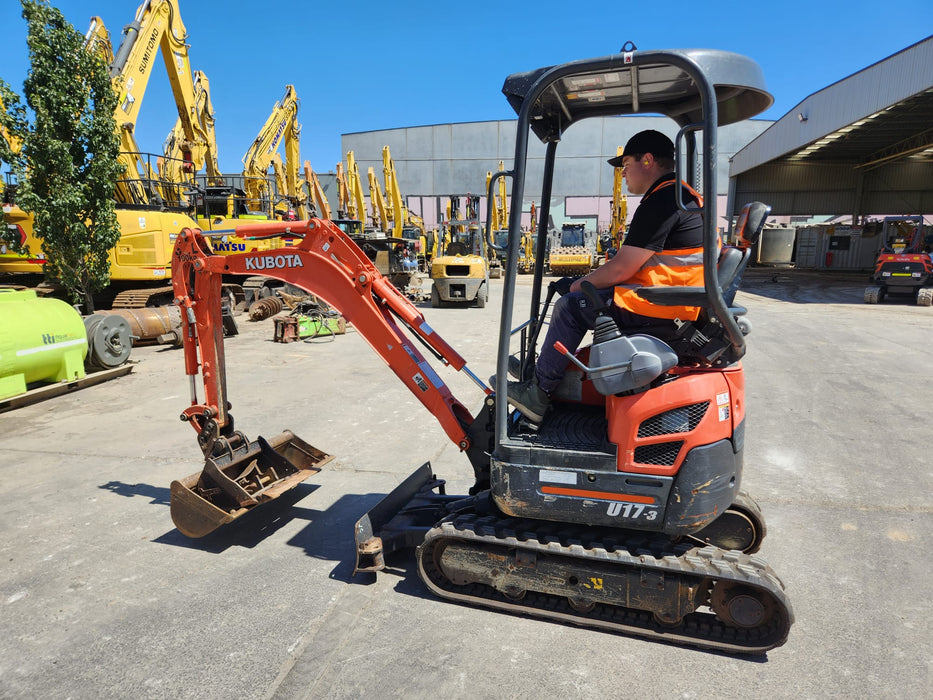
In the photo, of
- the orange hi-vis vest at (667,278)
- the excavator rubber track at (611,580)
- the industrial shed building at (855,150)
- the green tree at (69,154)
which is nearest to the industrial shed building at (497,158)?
Result: the industrial shed building at (855,150)

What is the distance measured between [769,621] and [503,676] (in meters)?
1.30

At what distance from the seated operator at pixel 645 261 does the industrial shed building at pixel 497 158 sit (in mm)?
36280

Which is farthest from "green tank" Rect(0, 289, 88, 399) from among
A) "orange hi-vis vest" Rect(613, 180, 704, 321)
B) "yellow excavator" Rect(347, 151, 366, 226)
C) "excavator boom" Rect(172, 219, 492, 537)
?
"yellow excavator" Rect(347, 151, 366, 226)

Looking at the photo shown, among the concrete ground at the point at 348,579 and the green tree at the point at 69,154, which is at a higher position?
the green tree at the point at 69,154

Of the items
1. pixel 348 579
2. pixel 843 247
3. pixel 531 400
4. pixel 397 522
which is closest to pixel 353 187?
pixel 397 522

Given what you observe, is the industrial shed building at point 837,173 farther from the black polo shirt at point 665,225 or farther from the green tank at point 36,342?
the green tank at point 36,342

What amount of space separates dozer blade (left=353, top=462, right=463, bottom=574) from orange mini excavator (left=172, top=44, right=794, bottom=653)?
0.04 feet

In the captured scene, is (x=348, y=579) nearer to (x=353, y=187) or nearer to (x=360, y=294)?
(x=360, y=294)

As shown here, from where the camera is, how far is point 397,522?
3529 mm

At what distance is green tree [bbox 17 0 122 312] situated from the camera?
990cm

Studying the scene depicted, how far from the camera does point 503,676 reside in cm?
261

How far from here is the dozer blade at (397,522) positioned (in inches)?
130

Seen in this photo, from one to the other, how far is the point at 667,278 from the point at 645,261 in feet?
0.43

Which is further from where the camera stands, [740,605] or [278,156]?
[278,156]
